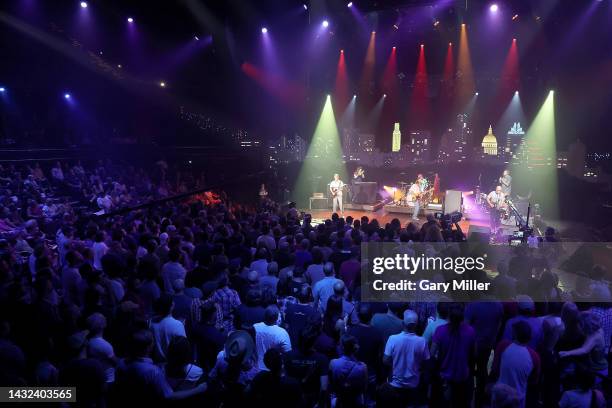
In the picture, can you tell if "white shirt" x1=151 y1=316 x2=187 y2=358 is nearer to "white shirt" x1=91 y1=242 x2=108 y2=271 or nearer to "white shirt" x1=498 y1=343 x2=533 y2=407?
"white shirt" x1=498 y1=343 x2=533 y2=407

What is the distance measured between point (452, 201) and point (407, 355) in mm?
11988

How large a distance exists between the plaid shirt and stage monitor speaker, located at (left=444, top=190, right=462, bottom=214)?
11553mm

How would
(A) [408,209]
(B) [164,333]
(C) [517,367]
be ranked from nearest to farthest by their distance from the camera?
(C) [517,367]
(B) [164,333]
(A) [408,209]

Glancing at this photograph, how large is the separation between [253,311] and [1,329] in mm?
2004

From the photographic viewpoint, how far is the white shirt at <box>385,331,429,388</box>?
4.04 m

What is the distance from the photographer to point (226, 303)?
4.88m

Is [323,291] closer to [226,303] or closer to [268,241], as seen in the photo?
[226,303]

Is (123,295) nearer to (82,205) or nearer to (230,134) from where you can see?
(82,205)

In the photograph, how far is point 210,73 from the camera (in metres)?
20.7

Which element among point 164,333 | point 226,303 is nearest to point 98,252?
point 226,303

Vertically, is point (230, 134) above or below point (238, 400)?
above

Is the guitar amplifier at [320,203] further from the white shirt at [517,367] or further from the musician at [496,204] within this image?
the white shirt at [517,367]

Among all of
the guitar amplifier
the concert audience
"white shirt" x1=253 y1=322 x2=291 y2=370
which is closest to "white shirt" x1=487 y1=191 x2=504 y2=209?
the guitar amplifier

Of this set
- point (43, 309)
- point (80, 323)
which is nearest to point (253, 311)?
point (80, 323)
